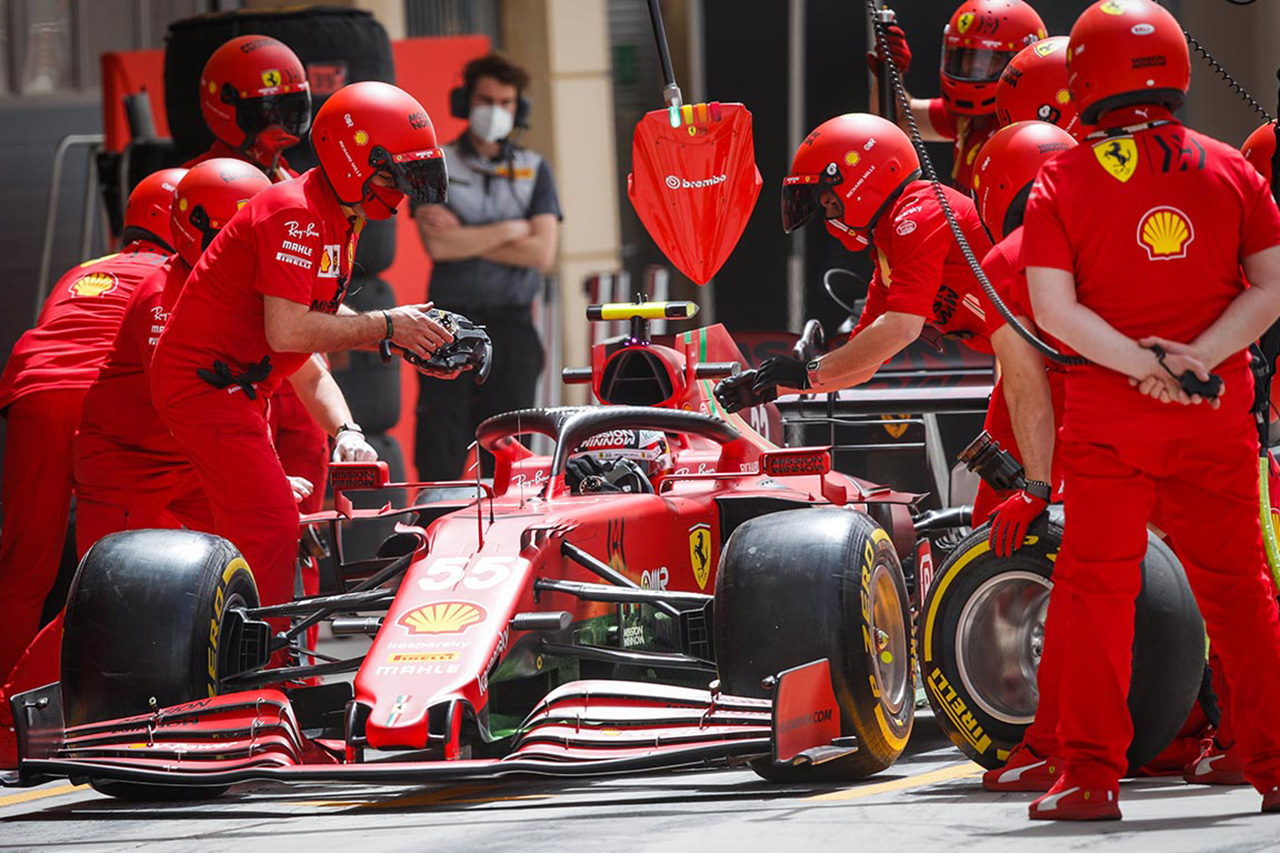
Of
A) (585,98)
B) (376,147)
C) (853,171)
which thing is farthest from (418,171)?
(585,98)

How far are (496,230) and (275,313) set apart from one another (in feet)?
14.7

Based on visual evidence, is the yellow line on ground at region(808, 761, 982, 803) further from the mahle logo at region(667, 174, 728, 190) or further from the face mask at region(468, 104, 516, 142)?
the face mask at region(468, 104, 516, 142)

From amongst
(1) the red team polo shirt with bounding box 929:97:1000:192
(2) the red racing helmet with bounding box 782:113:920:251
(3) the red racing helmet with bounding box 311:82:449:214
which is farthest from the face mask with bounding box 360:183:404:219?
(1) the red team polo shirt with bounding box 929:97:1000:192

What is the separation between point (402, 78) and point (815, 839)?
25.2ft

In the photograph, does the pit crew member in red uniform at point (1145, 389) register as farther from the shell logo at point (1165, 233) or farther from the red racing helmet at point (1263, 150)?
the red racing helmet at point (1263, 150)

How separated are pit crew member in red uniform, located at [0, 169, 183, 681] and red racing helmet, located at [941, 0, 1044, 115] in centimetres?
337

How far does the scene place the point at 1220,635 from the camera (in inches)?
215

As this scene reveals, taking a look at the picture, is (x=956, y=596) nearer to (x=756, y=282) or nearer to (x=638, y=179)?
(x=638, y=179)

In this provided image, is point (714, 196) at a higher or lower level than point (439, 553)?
higher

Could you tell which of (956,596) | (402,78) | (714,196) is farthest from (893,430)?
(402,78)

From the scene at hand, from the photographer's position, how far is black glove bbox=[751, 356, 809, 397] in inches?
302

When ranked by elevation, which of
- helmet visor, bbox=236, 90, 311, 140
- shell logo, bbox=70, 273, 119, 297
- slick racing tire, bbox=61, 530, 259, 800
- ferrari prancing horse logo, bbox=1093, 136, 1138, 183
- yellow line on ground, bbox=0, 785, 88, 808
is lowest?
yellow line on ground, bbox=0, 785, 88, 808

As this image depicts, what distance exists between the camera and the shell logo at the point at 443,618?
6.23 m

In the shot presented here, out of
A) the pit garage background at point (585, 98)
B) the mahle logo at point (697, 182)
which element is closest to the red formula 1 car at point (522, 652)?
the mahle logo at point (697, 182)
